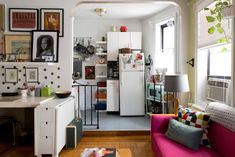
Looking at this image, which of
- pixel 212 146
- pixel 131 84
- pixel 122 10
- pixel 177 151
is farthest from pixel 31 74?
pixel 212 146

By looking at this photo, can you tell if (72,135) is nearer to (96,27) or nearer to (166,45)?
(166,45)

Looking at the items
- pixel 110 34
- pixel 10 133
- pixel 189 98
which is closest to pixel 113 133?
pixel 189 98

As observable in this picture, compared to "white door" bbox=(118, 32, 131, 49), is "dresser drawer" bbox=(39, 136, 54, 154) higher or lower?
lower

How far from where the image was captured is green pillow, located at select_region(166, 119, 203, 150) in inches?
92.0

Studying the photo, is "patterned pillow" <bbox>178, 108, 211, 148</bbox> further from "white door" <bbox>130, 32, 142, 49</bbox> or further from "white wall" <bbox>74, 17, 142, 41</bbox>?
"white wall" <bbox>74, 17, 142, 41</bbox>

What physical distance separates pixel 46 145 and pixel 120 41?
3426mm

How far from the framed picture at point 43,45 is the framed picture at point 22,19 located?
19 cm

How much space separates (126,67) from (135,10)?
1.35m

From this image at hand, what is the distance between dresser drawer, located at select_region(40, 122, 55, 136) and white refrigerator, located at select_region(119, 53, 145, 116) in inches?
101

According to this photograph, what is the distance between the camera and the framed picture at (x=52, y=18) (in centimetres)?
373

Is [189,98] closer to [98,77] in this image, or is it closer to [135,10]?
[135,10]

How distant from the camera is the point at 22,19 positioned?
3.71 meters

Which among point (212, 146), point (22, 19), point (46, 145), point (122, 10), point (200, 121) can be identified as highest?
point (122, 10)

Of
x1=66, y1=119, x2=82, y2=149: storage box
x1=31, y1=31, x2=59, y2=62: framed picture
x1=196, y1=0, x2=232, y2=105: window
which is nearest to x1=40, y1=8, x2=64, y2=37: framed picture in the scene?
x1=31, y1=31, x2=59, y2=62: framed picture
